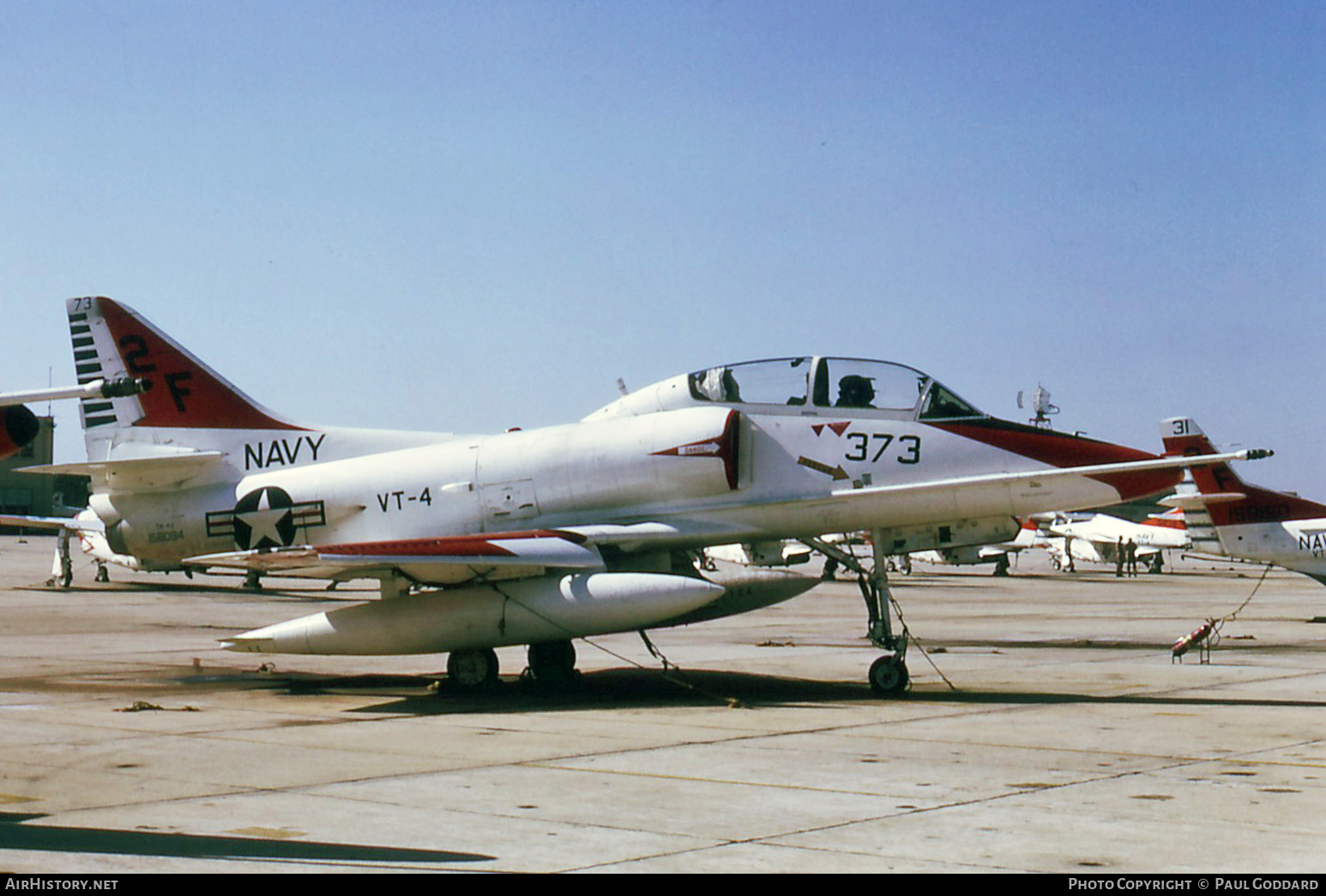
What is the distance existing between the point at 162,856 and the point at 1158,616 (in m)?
28.0

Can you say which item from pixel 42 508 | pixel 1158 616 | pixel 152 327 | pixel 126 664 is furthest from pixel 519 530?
pixel 42 508

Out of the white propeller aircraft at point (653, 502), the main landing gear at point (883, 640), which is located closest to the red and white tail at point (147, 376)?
the white propeller aircraft at point (653, 502)

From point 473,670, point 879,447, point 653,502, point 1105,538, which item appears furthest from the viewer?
point 1105,538

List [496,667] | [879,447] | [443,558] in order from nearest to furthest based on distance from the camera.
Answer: [443,558], [879,447], [496,667]

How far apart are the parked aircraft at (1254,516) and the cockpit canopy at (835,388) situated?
19357 millimetres

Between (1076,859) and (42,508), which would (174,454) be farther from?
(42,508)

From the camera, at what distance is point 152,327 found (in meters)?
16.6

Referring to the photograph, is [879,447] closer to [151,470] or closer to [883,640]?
[883,640]

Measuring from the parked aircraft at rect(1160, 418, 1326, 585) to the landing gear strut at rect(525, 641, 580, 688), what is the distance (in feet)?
68.4

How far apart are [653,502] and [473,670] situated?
263 centimetres

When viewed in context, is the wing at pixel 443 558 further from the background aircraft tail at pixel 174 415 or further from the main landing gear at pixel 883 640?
the main landing gear at pixel 883 640

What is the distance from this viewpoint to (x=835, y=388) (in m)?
14.1

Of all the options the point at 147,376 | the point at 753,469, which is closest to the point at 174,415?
the point at 147,376

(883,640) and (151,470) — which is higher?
(151,470)
